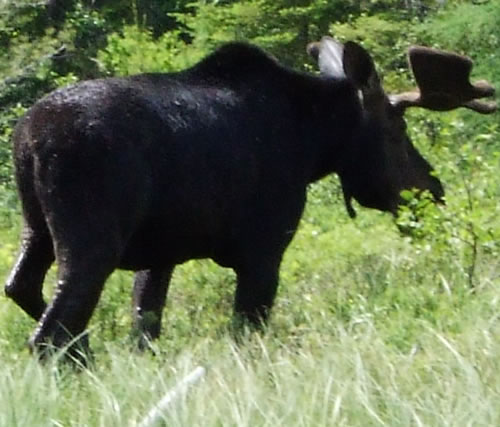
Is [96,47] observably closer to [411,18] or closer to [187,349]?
[411,18]

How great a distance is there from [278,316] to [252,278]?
34 cm

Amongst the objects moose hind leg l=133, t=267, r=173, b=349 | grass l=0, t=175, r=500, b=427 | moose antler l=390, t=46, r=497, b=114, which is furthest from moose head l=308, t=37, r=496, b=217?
moose hind leg l=133, t=267, r=173, b=349

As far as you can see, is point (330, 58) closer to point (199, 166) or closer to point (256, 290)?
point (256, 290)

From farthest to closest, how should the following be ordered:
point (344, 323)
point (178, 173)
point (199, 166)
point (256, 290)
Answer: point (256, 290)
point (344, 323)
point (199, 166)
point (178, 173)

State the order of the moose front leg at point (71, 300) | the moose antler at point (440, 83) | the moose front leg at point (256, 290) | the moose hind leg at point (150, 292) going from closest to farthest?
the moose front leg at point (71, 300) < the moose front leg at point (256, 290) < the moose hind leg at point (150, 292) < the moose antler at point (440, 83)

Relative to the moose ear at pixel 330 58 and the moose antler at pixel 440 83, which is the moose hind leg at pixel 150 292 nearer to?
the moose ear at pixel 330 58

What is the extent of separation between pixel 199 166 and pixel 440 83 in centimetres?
271

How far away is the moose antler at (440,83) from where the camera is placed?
356 inches

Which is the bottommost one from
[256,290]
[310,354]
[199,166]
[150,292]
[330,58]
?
[150,292]

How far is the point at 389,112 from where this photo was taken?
350 inches

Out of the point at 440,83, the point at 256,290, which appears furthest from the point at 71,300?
the point at 440,83

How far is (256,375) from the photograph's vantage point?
5.73 meters

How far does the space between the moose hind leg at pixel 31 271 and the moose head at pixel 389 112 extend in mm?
2326

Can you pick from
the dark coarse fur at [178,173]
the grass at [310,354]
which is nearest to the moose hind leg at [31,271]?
the dark coarse fur at [178,173]
